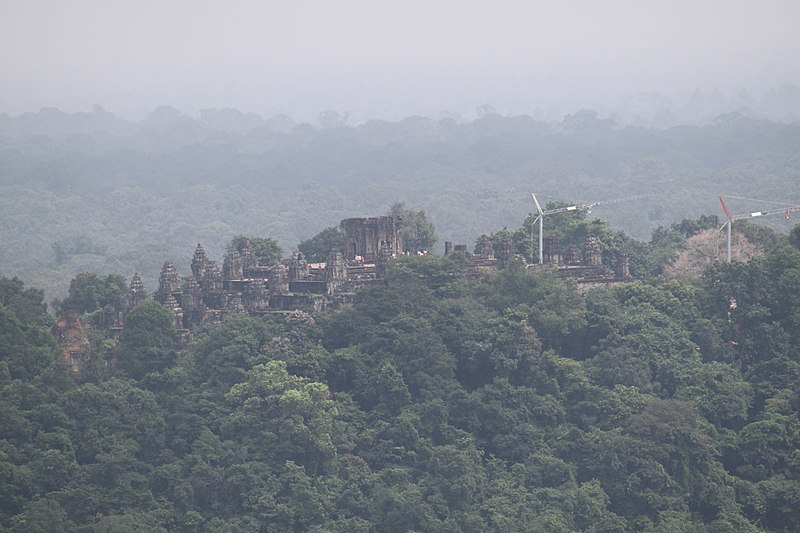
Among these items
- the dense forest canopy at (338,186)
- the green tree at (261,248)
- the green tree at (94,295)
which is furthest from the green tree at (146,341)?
the dense forest canopy at (338,186)

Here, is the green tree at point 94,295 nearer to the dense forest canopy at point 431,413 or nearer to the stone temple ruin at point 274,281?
the stone temple ruin at point 274,281

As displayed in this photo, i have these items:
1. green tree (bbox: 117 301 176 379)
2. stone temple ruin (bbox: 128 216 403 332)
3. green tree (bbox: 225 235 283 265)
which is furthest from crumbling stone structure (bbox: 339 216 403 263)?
green tree (bbox: 117 301 176 379)

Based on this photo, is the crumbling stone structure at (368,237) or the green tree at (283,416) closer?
the green tree at (283,416)

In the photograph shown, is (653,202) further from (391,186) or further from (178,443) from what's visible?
(178,443)

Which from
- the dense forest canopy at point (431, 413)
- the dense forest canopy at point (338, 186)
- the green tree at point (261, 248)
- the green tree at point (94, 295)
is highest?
the dense forest canopy at point (338, 186)

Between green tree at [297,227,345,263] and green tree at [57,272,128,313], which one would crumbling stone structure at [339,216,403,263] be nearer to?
green tree at [297,227,345,263]

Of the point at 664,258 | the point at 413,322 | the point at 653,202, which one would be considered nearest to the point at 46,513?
the point at 413,322
